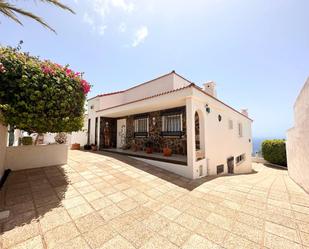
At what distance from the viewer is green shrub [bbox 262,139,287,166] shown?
1761 centimetres

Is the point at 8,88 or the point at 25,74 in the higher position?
the point at 25,74

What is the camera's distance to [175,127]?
9.27m

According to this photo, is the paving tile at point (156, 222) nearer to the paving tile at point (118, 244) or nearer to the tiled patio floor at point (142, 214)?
the tiled patio floor at point (142, 214)

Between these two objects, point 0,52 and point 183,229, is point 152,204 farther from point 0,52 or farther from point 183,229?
point 0,52

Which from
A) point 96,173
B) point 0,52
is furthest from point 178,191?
point 0,52

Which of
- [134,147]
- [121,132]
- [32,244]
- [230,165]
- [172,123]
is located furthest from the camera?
[121,132]

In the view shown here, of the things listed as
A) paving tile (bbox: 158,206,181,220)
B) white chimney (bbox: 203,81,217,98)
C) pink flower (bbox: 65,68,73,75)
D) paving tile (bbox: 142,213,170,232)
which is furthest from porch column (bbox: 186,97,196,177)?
white chimney (bbox: 203,81,217,98)

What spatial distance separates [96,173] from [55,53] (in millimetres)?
5612

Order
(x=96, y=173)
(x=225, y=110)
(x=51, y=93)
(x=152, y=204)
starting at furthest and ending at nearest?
1. (x=225, y=110)
2. (x=96, y=173)
3. (x=51, y=93)
4. (x=152, y=204)

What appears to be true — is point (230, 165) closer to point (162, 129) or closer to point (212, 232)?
point (162, 129)

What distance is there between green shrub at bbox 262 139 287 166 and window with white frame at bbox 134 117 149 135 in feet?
59.0

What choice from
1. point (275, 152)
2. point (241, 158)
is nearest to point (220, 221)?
point (241, 158)

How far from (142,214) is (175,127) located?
20.9ft

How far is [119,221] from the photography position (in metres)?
3.12
